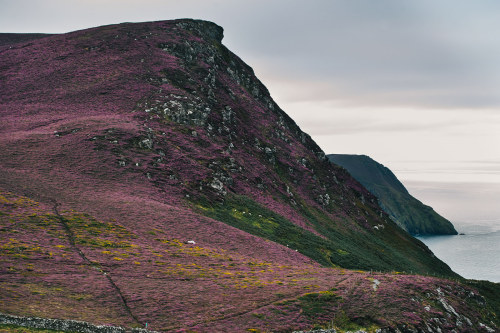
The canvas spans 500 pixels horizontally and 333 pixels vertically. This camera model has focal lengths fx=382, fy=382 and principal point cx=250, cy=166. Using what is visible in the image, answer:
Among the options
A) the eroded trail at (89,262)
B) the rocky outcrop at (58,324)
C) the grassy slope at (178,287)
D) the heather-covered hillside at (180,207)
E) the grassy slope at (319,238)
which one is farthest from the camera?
the grassy slope at (319,238)

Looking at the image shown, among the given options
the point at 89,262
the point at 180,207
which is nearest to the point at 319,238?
the point at 180,207

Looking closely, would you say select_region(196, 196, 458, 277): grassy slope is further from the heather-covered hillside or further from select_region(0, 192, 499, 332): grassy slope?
select_region(0, 192, 499, 332): grassy slope

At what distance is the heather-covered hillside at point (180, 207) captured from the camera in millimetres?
40812

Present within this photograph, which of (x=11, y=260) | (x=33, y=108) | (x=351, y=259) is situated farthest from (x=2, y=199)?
(x=351, y=259)

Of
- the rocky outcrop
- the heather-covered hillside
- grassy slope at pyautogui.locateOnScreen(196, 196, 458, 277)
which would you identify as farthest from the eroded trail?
grassy slope at pyautogui.locateOnScreen(196, 196, 458, 277)

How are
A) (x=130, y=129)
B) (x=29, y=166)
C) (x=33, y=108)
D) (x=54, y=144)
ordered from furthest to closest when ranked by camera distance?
1. (x=33, y=108)
2. (x=130, y=129)
3. (x=54, y=144)
4. (x=29, y=166)

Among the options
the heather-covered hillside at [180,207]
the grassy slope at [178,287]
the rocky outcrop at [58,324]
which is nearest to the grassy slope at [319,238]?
the heather-covered hillside at [180,207]

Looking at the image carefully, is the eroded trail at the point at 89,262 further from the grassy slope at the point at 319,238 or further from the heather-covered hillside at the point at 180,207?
the grassy slope at the point at 319,238

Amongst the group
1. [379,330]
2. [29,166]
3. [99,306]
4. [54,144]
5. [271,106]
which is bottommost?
[99,306]

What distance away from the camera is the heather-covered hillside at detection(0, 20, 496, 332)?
4081cm

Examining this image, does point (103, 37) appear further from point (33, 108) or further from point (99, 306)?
point (99, 306)

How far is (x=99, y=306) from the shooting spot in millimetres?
36062

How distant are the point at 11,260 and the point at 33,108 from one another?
254ft

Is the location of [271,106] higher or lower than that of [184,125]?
higher
